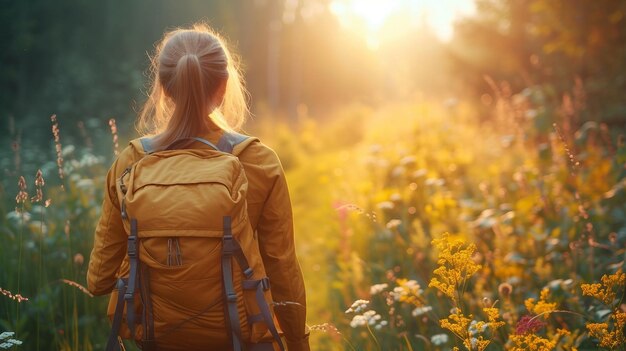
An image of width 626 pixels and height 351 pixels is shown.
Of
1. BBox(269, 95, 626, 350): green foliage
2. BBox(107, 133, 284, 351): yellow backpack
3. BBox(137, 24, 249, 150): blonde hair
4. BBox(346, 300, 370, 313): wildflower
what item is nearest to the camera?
BBox(107, 133, 284, 351): yellow backpack

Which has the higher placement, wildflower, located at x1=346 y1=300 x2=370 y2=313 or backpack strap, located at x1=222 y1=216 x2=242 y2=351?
backpack strap, located at x1=222 y1=216 x2=242 y2=351

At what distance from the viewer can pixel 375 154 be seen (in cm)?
744

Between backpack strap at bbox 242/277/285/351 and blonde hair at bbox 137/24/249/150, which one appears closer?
backpack strap at bbox 242/277/285/351

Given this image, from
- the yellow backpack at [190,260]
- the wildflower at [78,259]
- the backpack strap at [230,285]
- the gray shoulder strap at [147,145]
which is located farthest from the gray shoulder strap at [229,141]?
the wildflower at [78,259]

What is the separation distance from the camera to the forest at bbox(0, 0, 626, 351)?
3211 mm

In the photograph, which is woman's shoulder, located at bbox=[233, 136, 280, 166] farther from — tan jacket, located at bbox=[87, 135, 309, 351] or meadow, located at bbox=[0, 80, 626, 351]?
meadow, located at bbox=[0, 80, 626, 351]

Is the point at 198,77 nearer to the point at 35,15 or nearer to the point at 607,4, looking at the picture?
the point at 607,4

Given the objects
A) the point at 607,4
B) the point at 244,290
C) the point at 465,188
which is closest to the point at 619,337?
the point at 244,290

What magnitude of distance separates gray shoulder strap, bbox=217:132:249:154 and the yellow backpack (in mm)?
132

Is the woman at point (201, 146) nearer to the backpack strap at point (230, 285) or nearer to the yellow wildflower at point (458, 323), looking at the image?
the backpack strap at point (230, 285)

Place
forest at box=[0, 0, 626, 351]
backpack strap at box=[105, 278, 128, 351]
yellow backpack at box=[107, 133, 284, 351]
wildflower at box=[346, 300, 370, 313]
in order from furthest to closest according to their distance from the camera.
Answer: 1. forest at box=[0, 0, 626, 351]
2. wildflower at box=[346, 300, 370, 313]
3. backpack strap at box=[105, 278, 128, 351]
4. yellow backpack at box=[107, 133, 284, 351]

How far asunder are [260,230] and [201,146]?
1.34 ft

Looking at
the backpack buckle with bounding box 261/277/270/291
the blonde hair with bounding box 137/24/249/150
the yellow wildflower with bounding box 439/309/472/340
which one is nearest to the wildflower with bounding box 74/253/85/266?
the blonde hair with bounding box 137/24/249/150

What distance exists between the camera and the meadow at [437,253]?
286 centimetres
